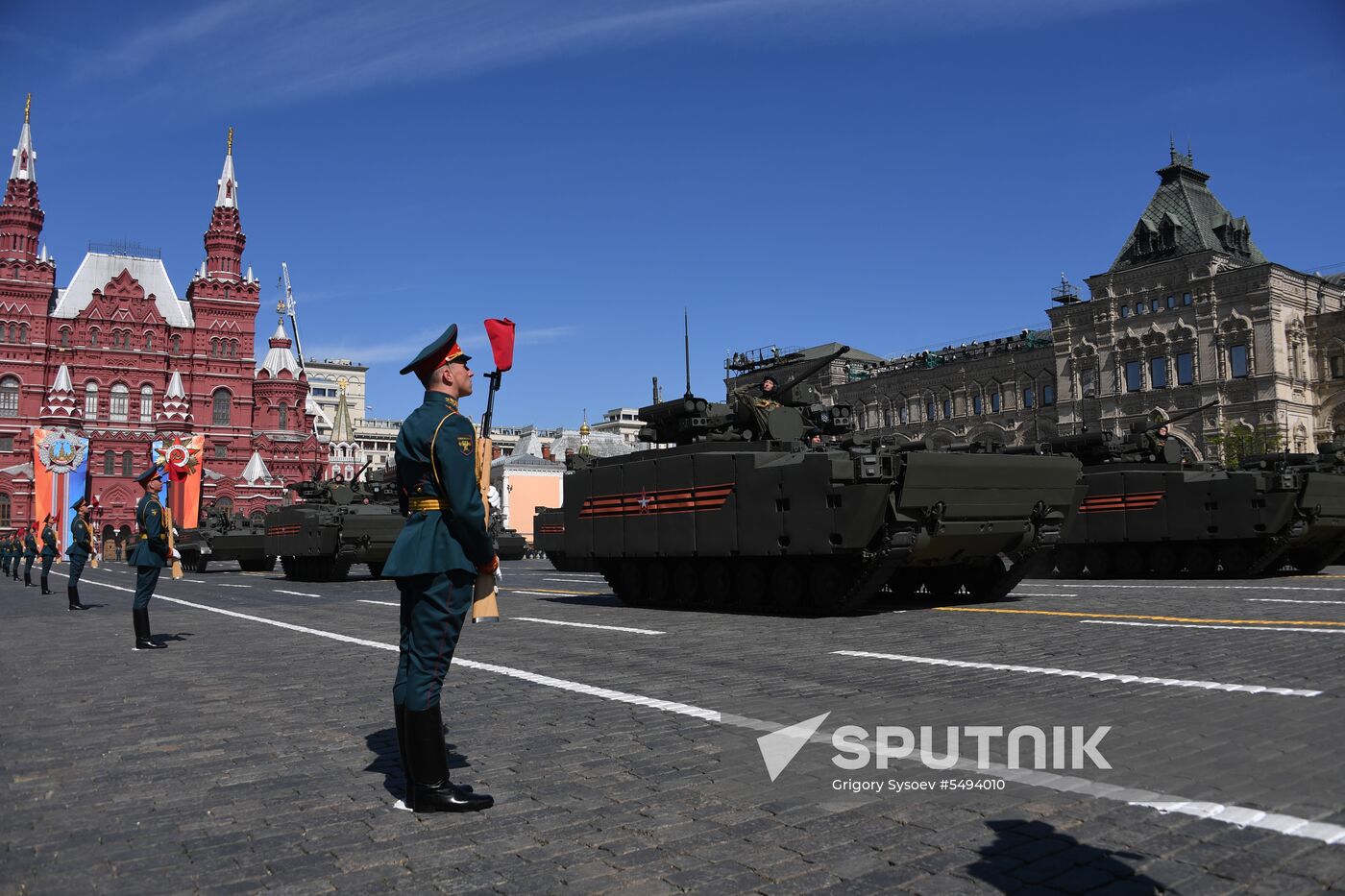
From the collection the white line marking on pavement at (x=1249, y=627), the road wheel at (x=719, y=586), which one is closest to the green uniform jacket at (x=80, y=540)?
the road wheel at (x=719, y=586)

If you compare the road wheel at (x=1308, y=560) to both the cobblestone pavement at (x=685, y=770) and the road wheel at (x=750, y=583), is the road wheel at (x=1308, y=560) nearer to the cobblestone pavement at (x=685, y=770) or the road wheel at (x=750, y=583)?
the cobblestone pavement at (x=685, y=770)

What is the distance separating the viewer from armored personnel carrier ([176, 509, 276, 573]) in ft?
123

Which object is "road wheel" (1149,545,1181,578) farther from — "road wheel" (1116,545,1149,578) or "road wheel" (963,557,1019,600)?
"road wheel" (963,557,1019,600)

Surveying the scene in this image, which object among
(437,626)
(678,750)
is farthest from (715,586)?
(437,626)

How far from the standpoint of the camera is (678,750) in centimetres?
552

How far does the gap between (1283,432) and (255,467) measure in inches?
2681

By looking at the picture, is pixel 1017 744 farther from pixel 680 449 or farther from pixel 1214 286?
pixel 1214 286

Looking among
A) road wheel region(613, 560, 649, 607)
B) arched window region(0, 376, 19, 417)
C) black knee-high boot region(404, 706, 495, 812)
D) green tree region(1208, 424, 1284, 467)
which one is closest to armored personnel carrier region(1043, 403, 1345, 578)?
road wheel region(613, 560, 649, 607)

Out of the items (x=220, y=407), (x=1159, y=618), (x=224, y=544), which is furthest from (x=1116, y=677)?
(x=220, y=407)

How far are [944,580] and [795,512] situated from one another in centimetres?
380

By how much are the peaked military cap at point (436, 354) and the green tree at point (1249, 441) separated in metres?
52.6

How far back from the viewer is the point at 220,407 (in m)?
80.9

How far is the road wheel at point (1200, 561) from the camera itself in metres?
19.9

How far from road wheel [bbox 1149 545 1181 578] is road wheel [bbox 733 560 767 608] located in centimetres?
990
